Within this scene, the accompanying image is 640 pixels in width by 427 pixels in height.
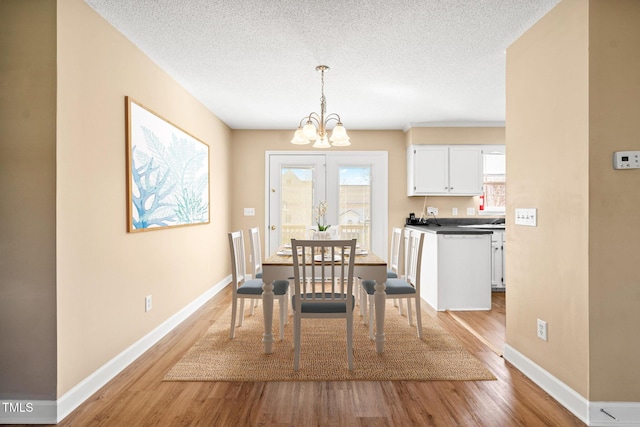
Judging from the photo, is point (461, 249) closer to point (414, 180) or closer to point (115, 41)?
point (414, 180)

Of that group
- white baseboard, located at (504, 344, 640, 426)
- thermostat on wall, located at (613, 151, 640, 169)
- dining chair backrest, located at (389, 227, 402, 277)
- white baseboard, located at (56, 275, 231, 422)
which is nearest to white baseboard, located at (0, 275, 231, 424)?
white baseboard, located at (56, 275, 231, 422)

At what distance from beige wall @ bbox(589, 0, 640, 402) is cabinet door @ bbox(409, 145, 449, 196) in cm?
328

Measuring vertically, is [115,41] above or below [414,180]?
above

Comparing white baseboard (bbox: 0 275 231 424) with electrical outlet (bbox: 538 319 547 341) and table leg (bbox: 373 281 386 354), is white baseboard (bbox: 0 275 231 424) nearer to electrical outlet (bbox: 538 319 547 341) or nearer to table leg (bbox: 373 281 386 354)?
table leg (bbox: 373 281 386 354)

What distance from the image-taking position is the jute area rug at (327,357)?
2.46 m

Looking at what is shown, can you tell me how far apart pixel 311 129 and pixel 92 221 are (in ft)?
5.57

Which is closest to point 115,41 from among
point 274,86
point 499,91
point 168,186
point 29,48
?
point 29,48

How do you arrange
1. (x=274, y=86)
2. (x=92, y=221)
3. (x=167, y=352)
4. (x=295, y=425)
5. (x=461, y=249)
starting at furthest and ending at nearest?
(x=461, y=249), (x=274, y=86), (x=167, y=352), (x=92, y=221), (x=295, y=425)

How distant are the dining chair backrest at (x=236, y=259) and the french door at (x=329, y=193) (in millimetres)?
2187

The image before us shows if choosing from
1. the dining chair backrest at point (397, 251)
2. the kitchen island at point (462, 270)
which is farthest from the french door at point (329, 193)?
the dining chair backrest at point (397, 251)

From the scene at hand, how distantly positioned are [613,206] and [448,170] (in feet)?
11.0

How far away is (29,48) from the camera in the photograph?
196 cm

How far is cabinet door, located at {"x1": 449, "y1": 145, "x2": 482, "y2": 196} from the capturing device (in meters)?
5.21

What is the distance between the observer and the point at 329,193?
5609 millimetres
